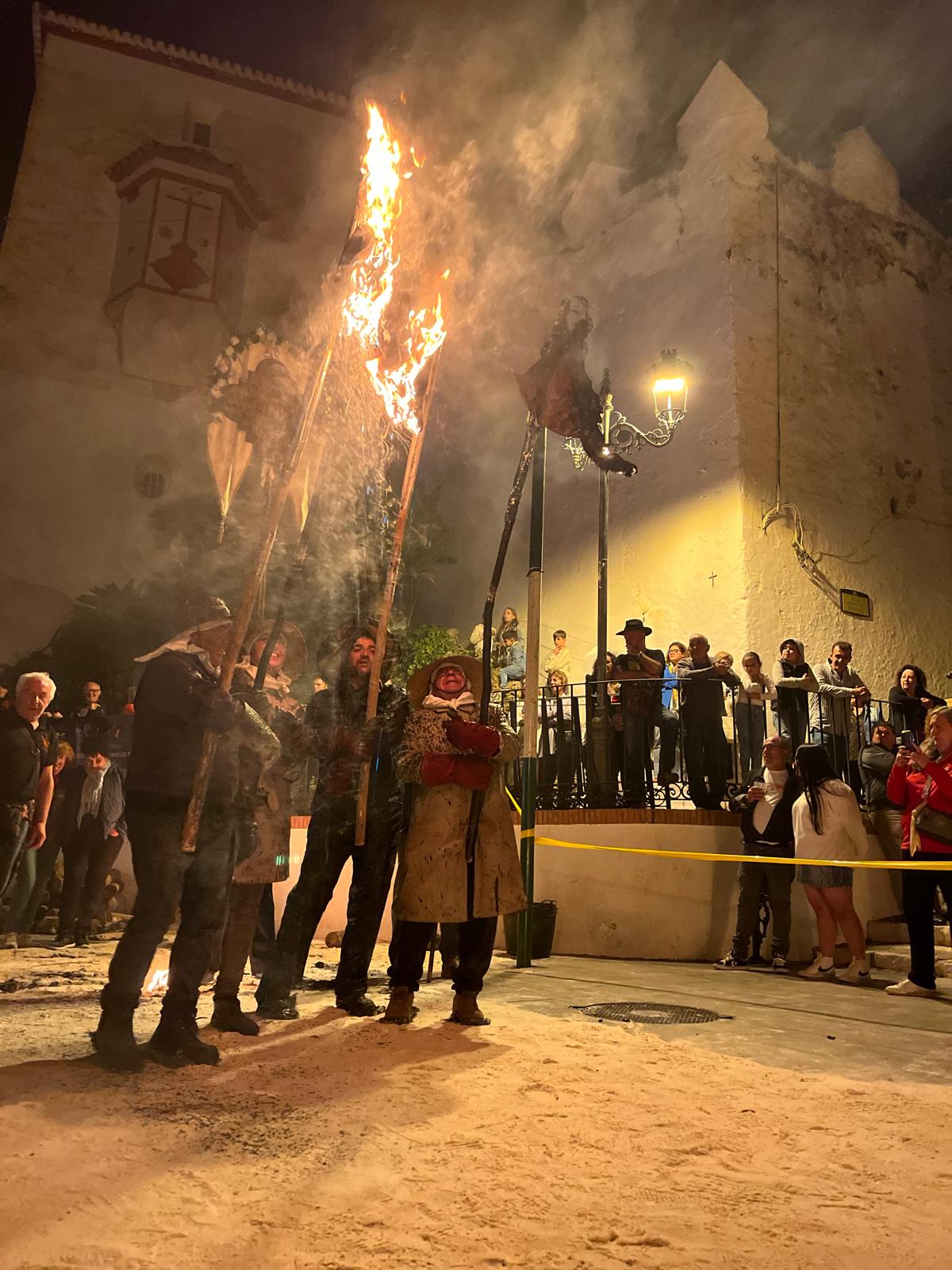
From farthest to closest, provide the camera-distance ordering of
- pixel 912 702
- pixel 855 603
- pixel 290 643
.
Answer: pixel 855 603, pixel 912 702, pixel 290 643

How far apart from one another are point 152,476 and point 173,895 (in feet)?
62.5

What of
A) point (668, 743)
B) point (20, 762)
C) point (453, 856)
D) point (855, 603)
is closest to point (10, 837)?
point (20, 762)

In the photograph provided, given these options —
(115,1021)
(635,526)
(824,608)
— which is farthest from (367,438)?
(115,1021)

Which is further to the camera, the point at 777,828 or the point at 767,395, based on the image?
the point at 767,395

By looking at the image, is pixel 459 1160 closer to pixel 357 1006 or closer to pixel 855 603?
pixel 357 1006

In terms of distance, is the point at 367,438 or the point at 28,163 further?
the point at 28,163

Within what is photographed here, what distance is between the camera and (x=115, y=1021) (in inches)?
137

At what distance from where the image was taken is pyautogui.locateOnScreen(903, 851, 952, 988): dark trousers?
5773 mm

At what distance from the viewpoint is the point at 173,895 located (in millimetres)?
3623

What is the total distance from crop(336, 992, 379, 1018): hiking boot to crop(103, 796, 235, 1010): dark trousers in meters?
1.10

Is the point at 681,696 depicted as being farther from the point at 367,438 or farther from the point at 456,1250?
the point at 367,438

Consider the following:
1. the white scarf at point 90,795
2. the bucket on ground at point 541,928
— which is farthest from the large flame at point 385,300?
the white scarf at point 90,795

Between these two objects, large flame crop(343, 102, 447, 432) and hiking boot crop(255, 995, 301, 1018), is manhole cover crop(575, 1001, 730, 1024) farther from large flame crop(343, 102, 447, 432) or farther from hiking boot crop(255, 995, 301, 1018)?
large flame crop(343, 102, 447, 432)

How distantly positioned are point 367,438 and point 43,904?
37.0 ft
